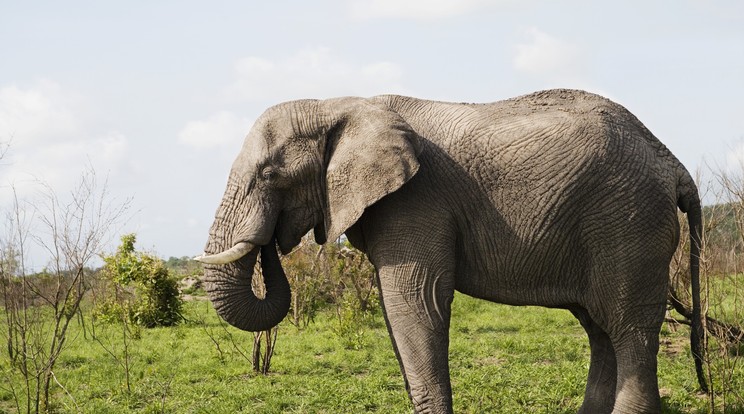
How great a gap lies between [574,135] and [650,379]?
1775mm

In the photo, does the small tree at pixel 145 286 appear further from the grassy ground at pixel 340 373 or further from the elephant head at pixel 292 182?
the elephant head at pixel 292 182

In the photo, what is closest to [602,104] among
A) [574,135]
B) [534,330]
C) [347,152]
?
[574,135]

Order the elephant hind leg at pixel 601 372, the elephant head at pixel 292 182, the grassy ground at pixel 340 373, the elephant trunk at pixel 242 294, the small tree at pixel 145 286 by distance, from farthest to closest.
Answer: the small tree at pixel 145 286 → the grassy ground at pixel 340 373 → the elephant hind leg at pixel 601 372 → the elephant trunk at pixel 242 294 → the elephant head at pixel 292 182

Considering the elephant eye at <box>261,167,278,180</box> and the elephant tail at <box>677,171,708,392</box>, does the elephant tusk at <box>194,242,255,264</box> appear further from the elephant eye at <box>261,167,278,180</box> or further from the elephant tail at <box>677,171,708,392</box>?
the elephant tail at <box>677,171,708,392</box>

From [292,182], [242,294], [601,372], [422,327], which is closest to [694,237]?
[601,372]

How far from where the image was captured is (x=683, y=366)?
9.95 meters

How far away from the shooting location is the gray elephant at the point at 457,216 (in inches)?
222

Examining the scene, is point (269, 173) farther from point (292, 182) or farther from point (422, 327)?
point (422, 327)

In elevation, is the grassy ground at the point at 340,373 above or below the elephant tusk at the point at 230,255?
below

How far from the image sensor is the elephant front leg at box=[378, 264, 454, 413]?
5625mm

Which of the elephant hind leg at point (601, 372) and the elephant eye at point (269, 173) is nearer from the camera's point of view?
the elephant eye at point (269, 173)

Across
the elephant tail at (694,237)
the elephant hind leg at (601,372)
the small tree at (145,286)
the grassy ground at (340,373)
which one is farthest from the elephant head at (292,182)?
the small tree at (145,286)

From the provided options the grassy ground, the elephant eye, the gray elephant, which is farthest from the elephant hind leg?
the elephant eye

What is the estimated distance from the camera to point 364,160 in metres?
5.61
